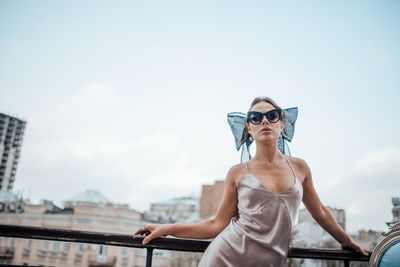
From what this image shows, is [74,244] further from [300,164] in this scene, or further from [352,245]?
[300,164]

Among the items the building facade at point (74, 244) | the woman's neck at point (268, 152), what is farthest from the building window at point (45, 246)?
the woman's neck at point (268, 152)

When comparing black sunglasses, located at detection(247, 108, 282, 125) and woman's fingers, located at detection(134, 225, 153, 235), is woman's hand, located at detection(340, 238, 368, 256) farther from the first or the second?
woman's fingers, located at detection(134, 225, 153, 235)

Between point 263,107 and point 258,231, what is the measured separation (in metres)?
0.64

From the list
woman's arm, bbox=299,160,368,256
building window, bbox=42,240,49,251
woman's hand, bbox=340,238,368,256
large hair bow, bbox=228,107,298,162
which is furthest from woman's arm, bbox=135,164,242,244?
building window, bbox=42,240,49,251

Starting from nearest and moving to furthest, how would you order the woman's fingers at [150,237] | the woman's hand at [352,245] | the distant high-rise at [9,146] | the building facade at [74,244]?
the woman's fingers at [150,237] → the woman's hand at [352,245] → the building facade at [74,244] → the distant high-rise at [9,146]

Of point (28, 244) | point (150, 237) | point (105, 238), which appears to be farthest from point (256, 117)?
point (28, 244)

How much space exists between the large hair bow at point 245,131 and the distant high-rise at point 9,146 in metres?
81.6

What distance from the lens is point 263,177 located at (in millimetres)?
1595

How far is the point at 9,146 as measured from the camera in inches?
2879

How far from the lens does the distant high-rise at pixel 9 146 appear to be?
71938 mm

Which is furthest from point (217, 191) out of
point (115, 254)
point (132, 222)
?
point (115, 254)

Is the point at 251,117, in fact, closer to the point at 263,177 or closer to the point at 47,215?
the point at 263,177

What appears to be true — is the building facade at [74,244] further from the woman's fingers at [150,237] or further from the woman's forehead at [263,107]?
the woman's forehead at [263,107]

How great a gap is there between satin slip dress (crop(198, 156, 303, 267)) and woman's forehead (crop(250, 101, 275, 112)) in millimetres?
375
